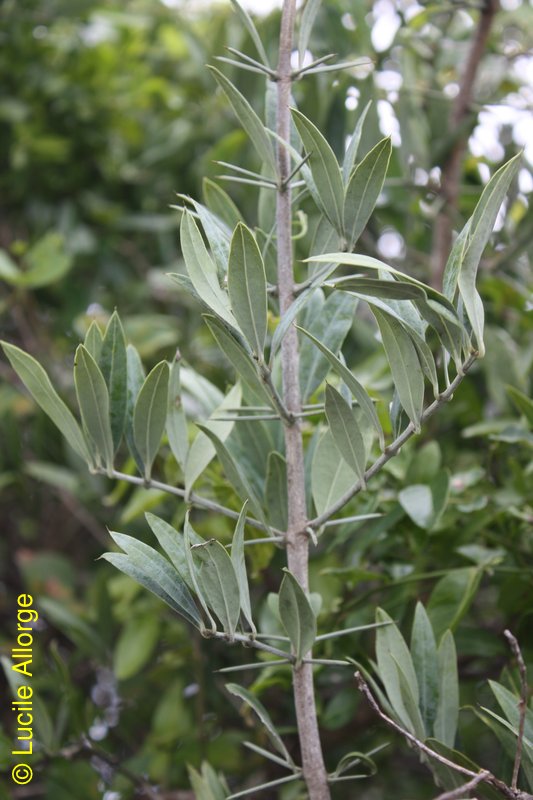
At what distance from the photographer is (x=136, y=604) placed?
1.08 m

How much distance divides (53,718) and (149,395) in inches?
24.3

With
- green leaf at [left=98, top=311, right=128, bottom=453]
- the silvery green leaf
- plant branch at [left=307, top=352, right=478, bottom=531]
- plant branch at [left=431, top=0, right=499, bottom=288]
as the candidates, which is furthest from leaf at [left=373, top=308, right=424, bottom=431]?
plant branch at [left=431, top=0, right=499, bottom=288]

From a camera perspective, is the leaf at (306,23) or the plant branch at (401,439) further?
the leaf at (306,23)

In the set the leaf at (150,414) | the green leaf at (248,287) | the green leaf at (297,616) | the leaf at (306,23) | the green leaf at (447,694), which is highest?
the leaf at (306,23)

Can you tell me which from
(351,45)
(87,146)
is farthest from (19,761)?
(87,146)

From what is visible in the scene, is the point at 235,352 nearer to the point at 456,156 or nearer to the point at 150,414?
the point at 150,414

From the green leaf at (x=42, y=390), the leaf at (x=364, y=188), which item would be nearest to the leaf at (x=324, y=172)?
the leaf at (x=364, y=188)

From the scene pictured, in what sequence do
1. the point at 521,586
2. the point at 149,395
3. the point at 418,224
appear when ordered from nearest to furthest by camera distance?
the point at 149,395 < the point at 521,586 < the point at 418,224

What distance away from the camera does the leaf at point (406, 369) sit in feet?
1.66

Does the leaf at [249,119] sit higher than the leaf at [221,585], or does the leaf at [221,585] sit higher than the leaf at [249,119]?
the leaf at [249,119]

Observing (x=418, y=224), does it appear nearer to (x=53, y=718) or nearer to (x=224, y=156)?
(x=224, y=156)

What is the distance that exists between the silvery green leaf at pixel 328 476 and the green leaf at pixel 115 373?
15 cm
